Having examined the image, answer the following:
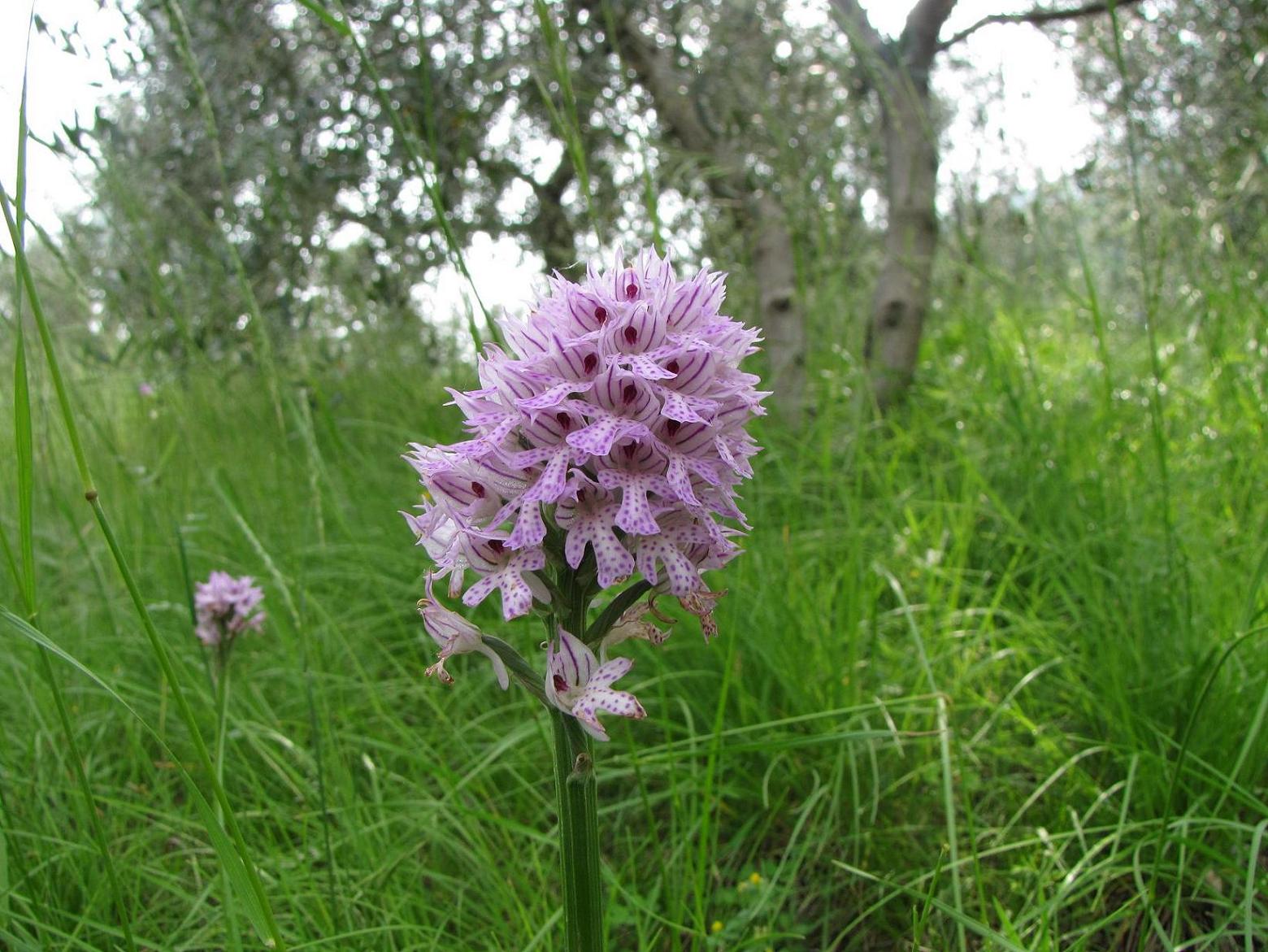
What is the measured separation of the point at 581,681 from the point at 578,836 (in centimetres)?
19

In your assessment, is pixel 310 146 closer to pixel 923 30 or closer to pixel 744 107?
pixel 744 107

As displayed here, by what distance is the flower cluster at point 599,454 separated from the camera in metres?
1.07

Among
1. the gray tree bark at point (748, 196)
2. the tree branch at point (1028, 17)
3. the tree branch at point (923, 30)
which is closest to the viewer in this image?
the tree branch at point (1028, 17)

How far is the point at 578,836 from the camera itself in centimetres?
112

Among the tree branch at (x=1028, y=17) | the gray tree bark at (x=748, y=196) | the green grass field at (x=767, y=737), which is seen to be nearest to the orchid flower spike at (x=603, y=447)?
the green grass field at (x=767, y=737)

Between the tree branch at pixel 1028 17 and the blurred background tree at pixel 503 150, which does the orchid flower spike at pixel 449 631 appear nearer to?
the blurred background tree at pixel 503 150

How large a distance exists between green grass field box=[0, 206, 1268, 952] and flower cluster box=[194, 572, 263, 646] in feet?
0.36

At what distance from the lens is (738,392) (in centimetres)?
116

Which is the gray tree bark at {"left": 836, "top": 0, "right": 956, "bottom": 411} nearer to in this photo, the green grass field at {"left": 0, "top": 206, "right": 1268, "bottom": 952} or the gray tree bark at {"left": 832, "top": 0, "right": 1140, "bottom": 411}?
the gray tree bark at {"left": 832, "top": 0, "right": 1140, "bottom": 411}

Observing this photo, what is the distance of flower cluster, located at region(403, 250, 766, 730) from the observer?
1.07 metres

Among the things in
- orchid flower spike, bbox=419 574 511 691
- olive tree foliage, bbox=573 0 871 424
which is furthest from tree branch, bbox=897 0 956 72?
orchid flower spike, bbox=419 574 511 691

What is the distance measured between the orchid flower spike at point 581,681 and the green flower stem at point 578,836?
0.13ft

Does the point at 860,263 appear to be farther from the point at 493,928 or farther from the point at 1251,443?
the point at 493,928

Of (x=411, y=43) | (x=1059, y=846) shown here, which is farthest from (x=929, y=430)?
(x=411, y=43)
